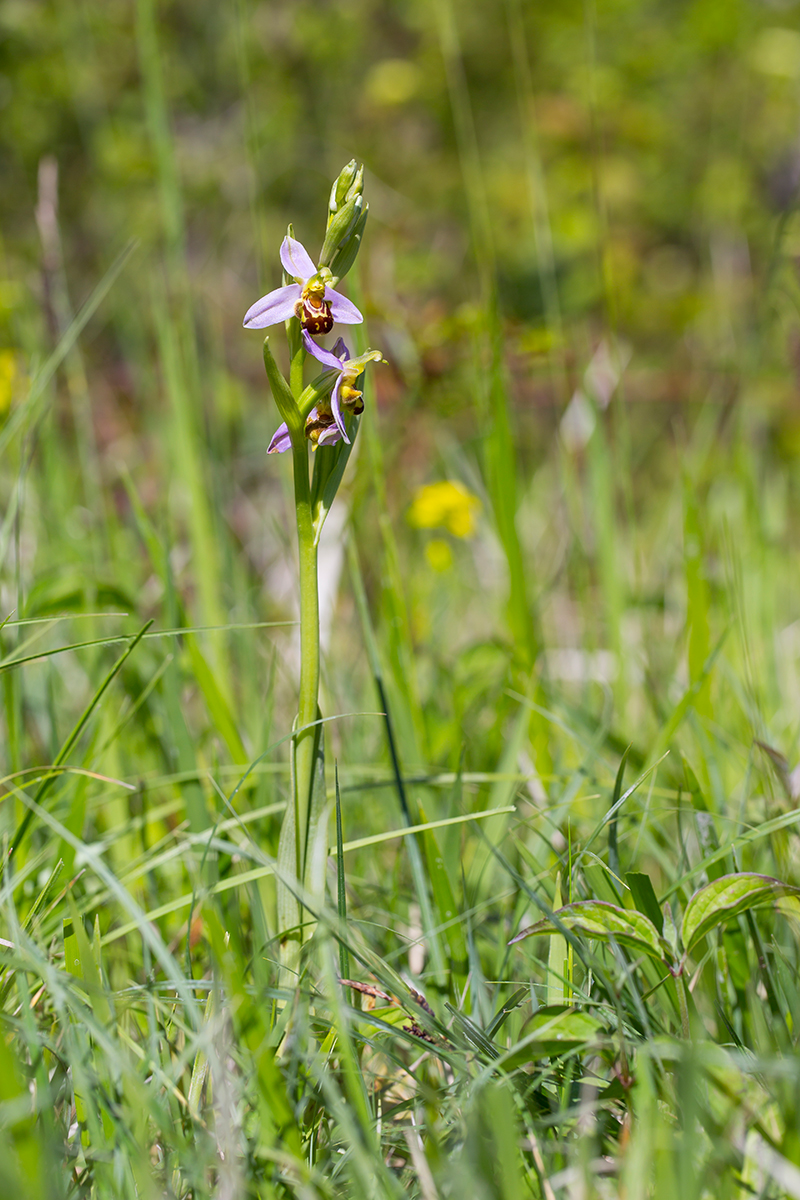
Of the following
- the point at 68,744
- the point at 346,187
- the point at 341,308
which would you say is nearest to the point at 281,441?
the point at 341,308

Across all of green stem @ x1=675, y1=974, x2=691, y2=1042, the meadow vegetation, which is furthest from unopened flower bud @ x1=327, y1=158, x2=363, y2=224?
green stem @ x1=675, y1=974, x2=691, y2=1042

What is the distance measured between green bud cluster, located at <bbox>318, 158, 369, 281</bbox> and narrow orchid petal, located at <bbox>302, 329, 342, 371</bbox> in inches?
2.8

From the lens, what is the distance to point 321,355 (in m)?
0.86

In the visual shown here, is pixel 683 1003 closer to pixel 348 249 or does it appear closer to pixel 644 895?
pixel 644 895

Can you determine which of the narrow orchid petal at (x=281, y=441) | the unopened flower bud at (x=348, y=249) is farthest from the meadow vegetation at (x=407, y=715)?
the unopened flower bud at (x=348, y=249)

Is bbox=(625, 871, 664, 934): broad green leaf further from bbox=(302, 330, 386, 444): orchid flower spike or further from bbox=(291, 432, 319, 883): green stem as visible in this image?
bbox=(302, 330, 386, 444): orchid flower spike

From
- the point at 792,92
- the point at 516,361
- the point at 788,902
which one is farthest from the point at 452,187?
the point at 788,902

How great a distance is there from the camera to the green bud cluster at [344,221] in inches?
34.8

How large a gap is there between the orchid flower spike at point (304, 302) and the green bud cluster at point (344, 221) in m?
0.02

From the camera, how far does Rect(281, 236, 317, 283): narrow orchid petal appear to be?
2.95 feet

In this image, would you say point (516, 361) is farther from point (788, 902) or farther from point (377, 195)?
point (377, 195)

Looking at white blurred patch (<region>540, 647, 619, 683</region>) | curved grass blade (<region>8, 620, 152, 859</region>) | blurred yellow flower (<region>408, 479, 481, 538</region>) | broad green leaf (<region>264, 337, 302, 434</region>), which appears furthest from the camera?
blurred yellow flower (<region>408, 479, 481, 538</region>)

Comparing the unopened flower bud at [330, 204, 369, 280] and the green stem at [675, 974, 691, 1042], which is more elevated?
the unopened flower bud at [330, 204, 369, 280]

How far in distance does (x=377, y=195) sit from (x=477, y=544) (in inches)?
108
